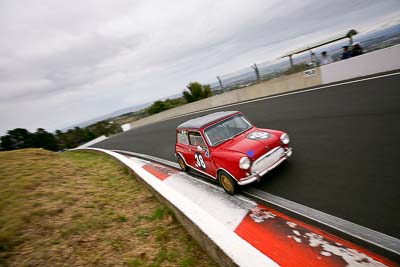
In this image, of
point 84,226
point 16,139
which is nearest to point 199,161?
point 84,226

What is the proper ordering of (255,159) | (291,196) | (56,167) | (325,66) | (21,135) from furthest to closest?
(21,135)
(325,66)
(56,167)
(255,159)
(291,196)

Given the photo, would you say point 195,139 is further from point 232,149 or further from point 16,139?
point 16,139

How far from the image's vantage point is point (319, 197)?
4059mm

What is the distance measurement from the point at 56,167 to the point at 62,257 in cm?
477

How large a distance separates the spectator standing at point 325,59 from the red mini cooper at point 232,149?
9.43 metres

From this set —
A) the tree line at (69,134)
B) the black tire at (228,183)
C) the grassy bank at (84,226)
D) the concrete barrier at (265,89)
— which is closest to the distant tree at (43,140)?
the tree line at (69,134)

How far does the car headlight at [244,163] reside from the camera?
15.1 feet

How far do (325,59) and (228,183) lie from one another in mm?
11250

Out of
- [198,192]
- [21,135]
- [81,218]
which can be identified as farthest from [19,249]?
[21,135]

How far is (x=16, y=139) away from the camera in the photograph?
40.2 meters

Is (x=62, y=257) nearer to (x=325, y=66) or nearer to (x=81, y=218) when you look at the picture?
(x=81, y=218)

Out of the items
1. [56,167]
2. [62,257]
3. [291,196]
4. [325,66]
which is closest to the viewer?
[62,257]

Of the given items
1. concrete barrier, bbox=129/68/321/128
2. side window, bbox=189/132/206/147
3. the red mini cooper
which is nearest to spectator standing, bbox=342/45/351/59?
concrete barrier, bbox=129/68/321/128

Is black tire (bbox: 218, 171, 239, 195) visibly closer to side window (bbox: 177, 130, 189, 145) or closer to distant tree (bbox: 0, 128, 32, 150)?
side window (bbox: 177, 130, 189, 145)
